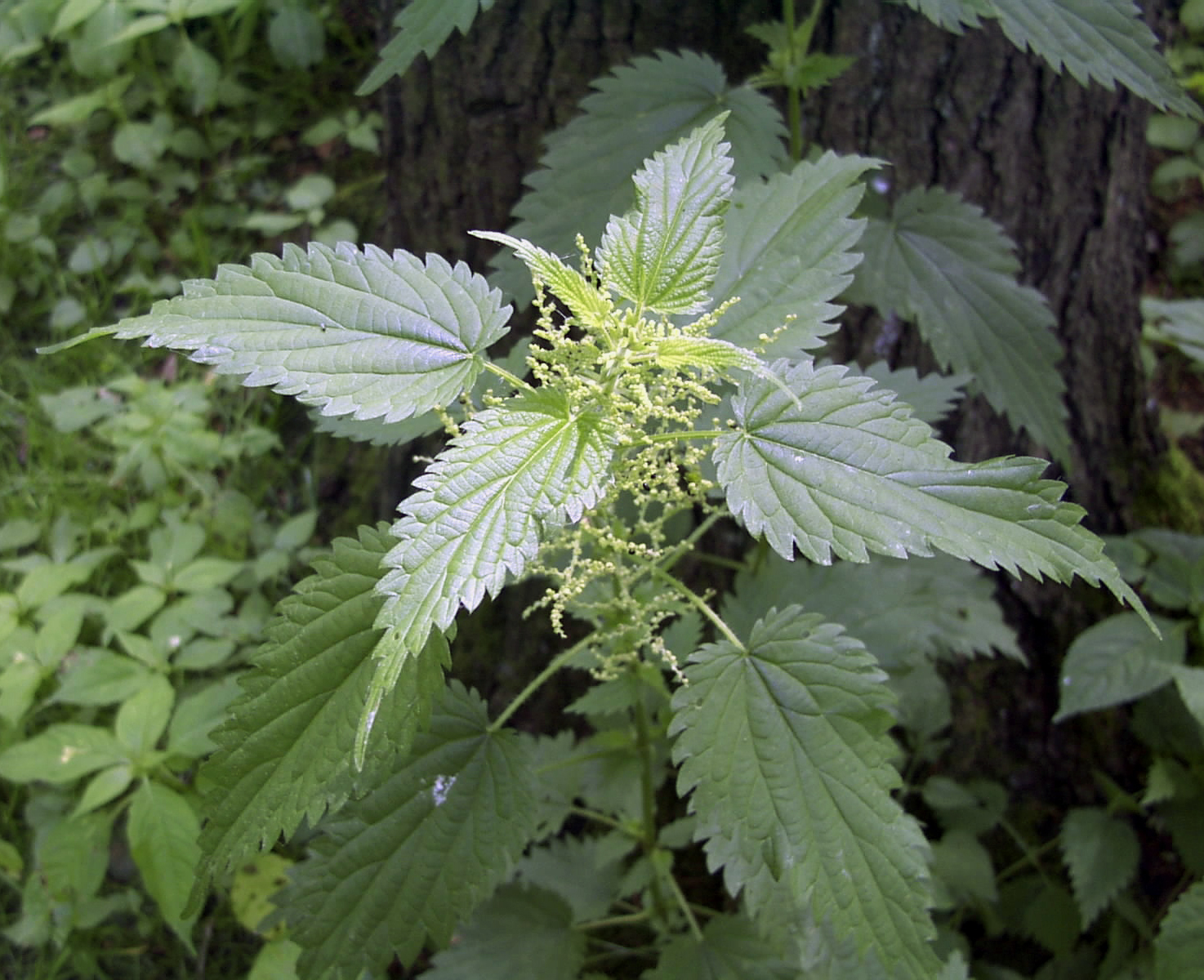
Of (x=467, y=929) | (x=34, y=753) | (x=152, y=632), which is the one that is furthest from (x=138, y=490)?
(x=467, y=929)

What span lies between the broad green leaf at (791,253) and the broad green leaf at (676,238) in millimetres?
181

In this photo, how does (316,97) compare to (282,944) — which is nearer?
(282,944)

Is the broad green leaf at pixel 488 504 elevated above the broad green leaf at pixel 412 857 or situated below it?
above

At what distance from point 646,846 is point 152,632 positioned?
4.95 feet

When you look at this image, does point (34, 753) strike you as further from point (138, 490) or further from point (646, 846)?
point (646, 846)

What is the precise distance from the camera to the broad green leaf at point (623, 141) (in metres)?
1.45

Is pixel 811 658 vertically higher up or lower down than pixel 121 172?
higher up

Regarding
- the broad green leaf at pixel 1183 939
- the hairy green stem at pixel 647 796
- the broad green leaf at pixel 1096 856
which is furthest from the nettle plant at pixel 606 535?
the broad green leaf at pixel 1096 856

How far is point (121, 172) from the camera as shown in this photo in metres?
3.37

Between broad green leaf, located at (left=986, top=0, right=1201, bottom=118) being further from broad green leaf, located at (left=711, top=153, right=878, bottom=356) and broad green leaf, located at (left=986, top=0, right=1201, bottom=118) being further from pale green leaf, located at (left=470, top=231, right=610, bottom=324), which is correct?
pale green leaf, located at (left=470, top=231, right=610, bottom=324)

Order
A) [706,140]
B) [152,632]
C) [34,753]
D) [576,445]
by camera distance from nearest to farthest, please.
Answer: [576,445] < [706,140] < [34,753] < [152,632]

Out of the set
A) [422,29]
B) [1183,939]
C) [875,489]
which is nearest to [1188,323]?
[1183,939]

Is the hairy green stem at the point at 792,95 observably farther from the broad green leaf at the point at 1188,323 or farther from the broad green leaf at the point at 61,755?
the broad green leaf at the point at 61,755

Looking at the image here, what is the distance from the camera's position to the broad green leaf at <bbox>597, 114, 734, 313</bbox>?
1.01 metres
